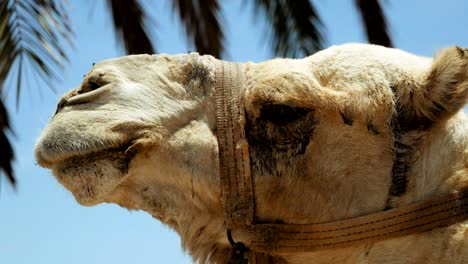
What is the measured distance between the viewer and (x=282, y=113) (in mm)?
2262

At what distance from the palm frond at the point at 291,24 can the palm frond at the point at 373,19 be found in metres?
0.53

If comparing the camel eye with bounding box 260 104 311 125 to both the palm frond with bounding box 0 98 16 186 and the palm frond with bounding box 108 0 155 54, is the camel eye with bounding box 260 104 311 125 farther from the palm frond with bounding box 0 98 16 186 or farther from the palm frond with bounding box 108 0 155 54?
the palm frond with bounding box 0 98 16 186

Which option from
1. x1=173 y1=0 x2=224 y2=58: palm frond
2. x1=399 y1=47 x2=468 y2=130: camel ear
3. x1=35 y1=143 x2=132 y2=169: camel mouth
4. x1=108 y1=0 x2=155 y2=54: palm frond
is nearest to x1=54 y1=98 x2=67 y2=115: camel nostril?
x1=35 y1=143 x2=132 y2=169: camel mouth

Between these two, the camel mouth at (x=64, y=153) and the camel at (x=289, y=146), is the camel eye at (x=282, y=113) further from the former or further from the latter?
the camel mouth at (x=64, y=153)

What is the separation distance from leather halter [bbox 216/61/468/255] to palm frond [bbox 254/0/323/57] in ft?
22.3

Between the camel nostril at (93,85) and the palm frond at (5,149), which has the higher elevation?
the camel nostril at (93,85)

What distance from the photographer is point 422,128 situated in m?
2.25

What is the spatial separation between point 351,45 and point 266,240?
64 cm

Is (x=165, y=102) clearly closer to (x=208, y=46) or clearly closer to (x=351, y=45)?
(x=351, y=45)

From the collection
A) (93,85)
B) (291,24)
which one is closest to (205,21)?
(291,24)

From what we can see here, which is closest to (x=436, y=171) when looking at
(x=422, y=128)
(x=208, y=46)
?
(x=422, y=128)

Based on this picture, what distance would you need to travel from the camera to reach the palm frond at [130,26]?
842 centimetres

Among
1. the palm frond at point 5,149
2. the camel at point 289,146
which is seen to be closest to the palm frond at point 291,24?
the palm frond at point 5,149

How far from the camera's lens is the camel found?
7.20 ft
